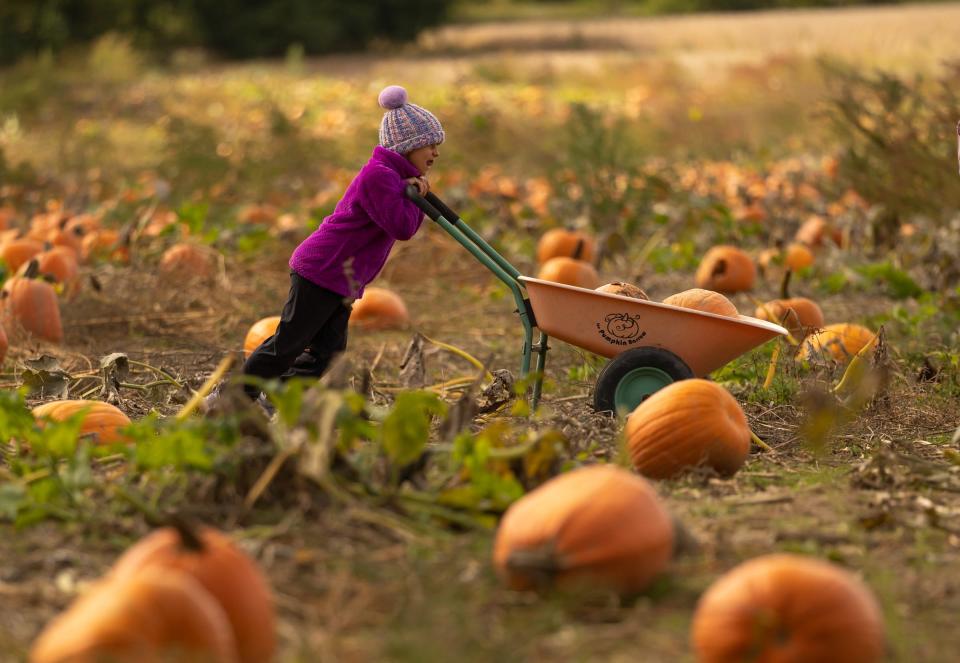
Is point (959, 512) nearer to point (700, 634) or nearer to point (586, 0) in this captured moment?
point (700, 634)

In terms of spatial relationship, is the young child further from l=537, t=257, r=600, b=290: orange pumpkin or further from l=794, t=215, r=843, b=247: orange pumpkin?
l=794, t=215, r=843, b=247: orange pumpkin

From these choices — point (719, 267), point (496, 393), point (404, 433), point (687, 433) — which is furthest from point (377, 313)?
point (404, 433)

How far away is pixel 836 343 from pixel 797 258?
2.88 meters

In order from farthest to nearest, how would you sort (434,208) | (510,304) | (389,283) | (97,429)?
(389,283), (510,304), (434,208), (97,429)

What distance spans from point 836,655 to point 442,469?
4.61 feet

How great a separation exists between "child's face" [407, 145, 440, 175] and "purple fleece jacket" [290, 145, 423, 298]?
47 millimetres

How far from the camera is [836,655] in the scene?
8.41ft

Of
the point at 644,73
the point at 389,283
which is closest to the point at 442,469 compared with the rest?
the point at 389,283

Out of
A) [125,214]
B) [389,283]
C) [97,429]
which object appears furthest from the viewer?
[125,214]

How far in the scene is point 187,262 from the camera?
754 cm

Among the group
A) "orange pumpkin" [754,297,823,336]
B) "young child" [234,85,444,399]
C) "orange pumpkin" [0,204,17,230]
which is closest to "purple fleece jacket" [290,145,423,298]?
"young child" [234,85,444,399]

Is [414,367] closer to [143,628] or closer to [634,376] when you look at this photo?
[634,376]

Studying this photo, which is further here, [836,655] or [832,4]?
[832,4]

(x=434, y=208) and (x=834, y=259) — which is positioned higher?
(x=434, y=208)
